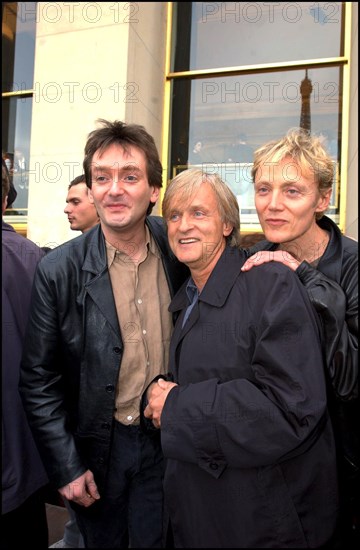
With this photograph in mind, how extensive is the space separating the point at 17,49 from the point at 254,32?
2903 millimetres

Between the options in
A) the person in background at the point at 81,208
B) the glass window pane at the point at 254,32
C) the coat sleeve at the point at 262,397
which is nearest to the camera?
the coat sleeve at the point at 262,397

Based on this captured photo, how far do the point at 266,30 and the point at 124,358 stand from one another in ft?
15.7

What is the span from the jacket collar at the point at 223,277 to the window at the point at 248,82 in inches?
138

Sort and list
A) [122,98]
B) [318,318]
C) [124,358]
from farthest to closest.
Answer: [122,98] → [124,358] → [318,318]

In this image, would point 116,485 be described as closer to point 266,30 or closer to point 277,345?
point 277,345

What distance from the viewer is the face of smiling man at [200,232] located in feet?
5.46

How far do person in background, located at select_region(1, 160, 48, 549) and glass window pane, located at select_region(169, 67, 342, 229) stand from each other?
3.53 metres

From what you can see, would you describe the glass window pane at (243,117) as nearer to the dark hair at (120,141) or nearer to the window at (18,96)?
the window at (18,96)

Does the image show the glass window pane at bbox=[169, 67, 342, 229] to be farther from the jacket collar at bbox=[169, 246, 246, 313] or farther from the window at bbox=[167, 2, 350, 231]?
the jacket collar at bbox=[169, 246, 246, 313]

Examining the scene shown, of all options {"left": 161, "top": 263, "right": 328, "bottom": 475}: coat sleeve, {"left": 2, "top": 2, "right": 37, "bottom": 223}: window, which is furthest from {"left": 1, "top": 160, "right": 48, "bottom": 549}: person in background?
{"left": 2, "top": 2, "right": 37, "bottom": 223}: window

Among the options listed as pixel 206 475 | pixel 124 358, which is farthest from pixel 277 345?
pixel 124 358

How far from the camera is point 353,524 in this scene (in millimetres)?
1584

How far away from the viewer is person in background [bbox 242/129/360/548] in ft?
4.66

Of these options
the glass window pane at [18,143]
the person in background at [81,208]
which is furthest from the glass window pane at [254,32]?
the person in background at [81,208]
